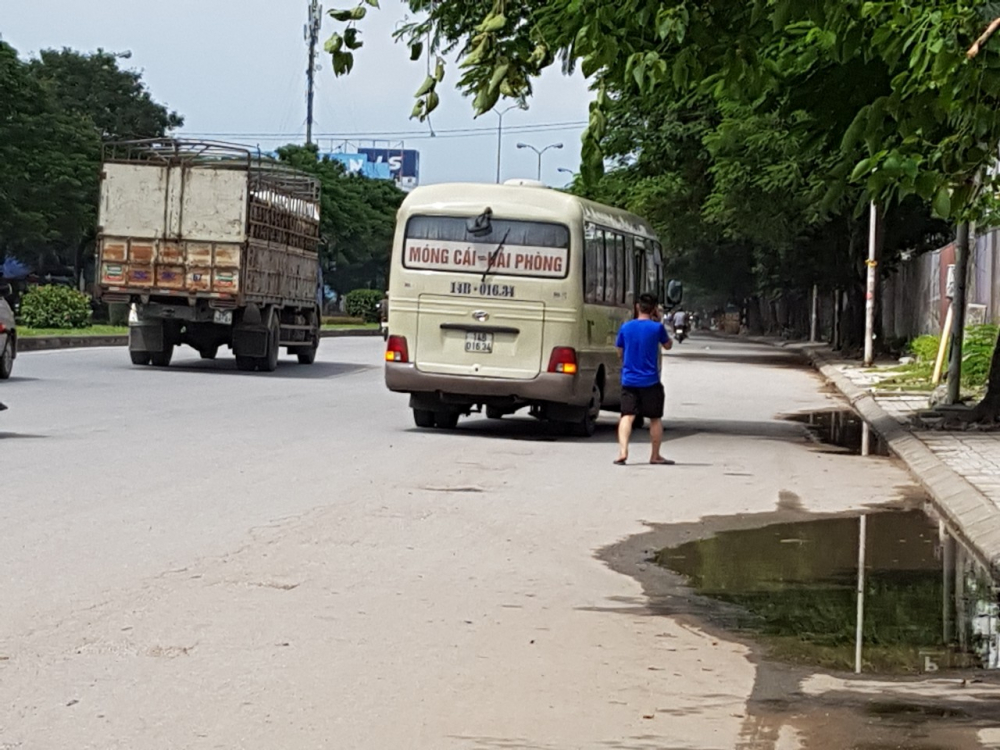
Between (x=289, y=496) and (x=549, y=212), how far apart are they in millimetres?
8111

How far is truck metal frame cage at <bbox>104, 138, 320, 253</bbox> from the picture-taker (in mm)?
31219

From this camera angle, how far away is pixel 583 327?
1995 cm

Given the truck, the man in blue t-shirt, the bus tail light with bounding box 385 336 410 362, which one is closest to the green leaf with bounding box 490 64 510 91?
the man in blue t-shirt

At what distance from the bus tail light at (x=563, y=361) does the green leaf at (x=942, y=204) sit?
42.9 feet

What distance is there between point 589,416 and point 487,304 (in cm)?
184

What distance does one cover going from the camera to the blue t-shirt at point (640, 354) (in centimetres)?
1753

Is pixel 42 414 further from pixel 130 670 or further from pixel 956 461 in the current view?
pixel 130 670

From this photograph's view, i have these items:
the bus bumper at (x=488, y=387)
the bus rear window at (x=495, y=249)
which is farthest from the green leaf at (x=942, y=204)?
the bus rear window at (x=495, y=249)

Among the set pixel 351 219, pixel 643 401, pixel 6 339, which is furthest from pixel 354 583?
pixel 351 219

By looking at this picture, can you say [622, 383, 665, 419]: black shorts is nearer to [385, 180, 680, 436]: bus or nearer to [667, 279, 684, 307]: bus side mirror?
[385, 180, 680, 436]: bus

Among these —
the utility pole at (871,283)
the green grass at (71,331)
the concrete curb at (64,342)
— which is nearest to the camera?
the concrete curb at (64,342)

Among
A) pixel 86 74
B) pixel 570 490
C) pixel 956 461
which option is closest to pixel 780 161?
pixel 956 461

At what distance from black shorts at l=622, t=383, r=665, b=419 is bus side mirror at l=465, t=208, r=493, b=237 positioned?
3503 millimetres

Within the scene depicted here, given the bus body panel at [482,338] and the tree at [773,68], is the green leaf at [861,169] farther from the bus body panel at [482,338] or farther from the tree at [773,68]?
the bus body panel at [482,338]
